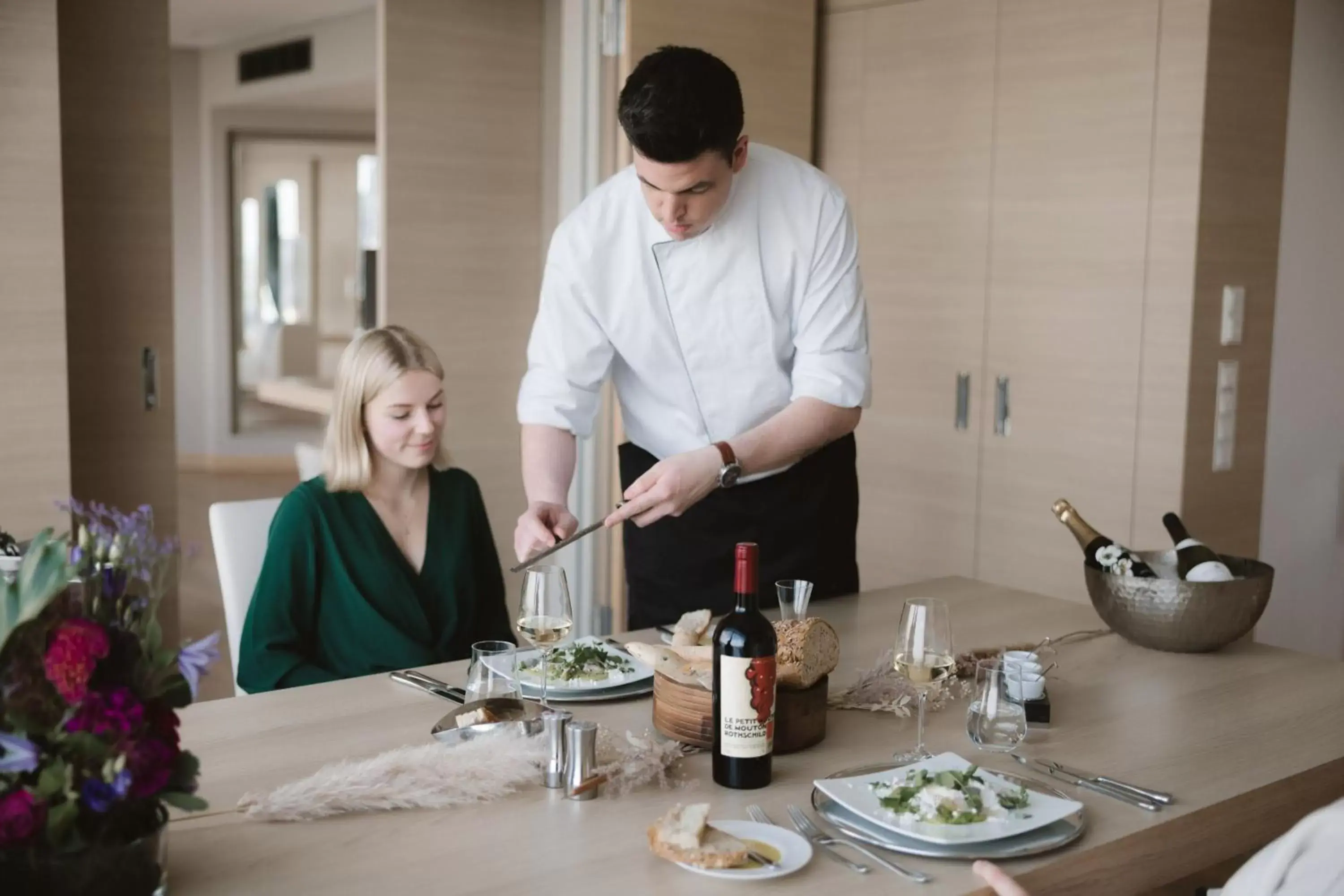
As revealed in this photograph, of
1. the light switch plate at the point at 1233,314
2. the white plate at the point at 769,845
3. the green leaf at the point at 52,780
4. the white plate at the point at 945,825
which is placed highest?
the light switch plate at the point at 1233,314

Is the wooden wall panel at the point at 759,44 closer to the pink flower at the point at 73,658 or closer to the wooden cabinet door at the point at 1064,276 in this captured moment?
the wooden cabinet door at the point at 1064,276

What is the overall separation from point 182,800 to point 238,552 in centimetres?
136

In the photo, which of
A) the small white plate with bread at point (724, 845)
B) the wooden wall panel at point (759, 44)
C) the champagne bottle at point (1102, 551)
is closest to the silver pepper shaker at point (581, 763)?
the small white plate with bread at point (724, 845)

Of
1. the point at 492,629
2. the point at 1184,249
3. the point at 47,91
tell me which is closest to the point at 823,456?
the point at 492,629

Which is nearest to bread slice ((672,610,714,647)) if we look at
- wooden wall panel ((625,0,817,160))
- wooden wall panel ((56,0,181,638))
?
wooden wall panel ((625,0,817,160))

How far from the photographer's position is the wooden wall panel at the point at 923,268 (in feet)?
13.5

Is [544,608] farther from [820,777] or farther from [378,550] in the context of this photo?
[378,550]

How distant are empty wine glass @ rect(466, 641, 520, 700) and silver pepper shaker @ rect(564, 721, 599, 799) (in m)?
0.14

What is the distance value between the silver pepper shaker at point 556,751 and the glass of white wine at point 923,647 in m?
0.40

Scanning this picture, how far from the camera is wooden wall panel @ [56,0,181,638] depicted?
420 centimetres

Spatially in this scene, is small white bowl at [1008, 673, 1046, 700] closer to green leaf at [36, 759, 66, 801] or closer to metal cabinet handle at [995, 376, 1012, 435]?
green leaf at [36, 759, 66, 801]

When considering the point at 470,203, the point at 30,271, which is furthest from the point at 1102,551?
the point at 470,203

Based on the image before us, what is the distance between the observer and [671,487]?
217 cm

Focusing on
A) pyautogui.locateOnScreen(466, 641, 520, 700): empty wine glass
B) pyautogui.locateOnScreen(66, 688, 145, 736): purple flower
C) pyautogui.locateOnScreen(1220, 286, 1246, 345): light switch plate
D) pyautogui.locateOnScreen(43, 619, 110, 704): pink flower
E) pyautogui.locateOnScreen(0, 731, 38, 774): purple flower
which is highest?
pyautogui.locateOnScreen(1220, 286, 1246, 345): light switch plate
